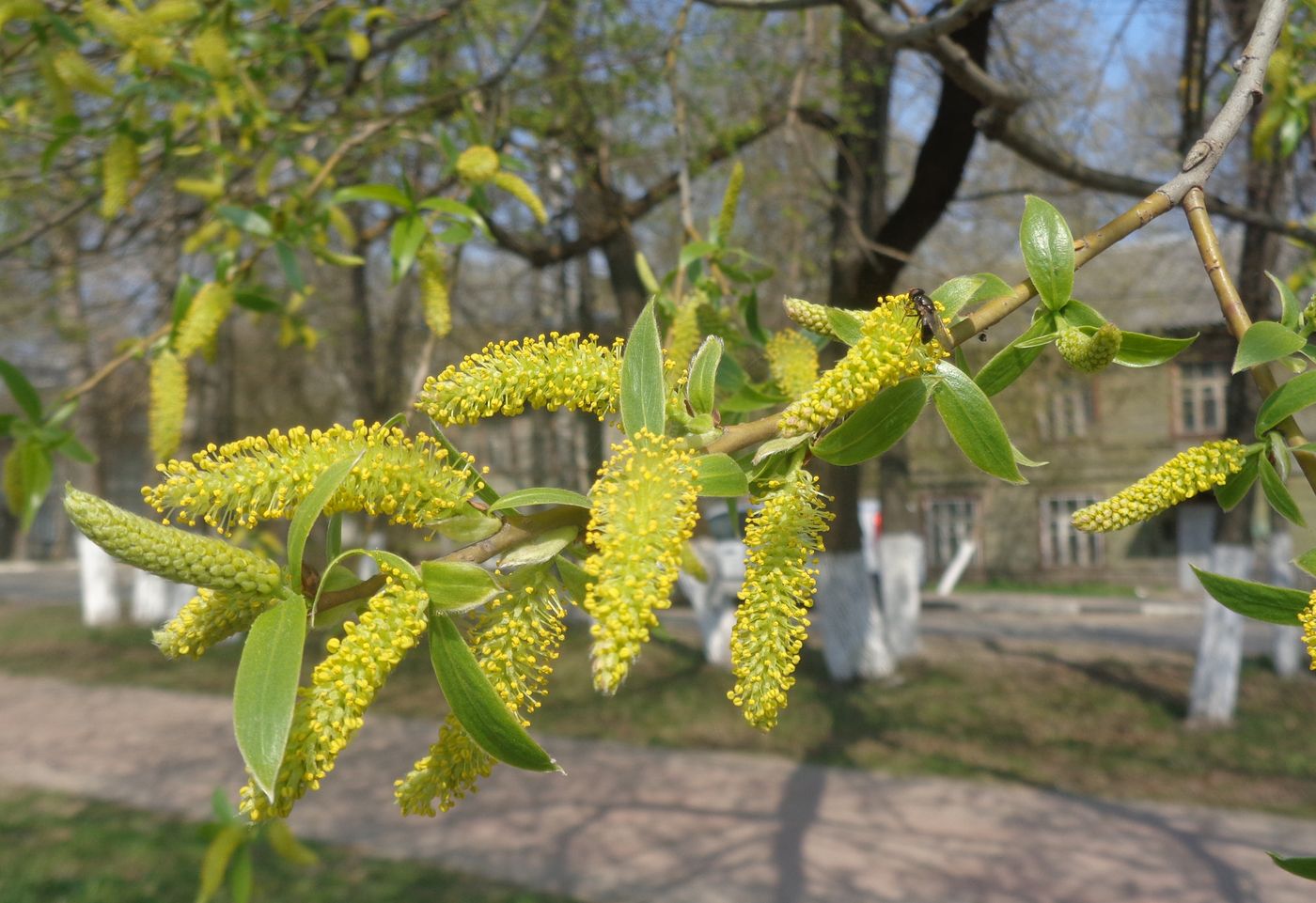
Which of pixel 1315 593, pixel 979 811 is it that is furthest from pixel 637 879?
pixel 1315 593

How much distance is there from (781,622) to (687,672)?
8.80 meters

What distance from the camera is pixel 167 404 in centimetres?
181

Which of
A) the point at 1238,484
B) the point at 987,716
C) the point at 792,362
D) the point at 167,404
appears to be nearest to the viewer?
the point at 1238,484

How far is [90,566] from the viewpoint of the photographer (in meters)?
13.4

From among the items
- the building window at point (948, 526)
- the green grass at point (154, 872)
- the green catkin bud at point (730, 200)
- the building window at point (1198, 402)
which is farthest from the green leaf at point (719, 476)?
the building window at point (948, 526)

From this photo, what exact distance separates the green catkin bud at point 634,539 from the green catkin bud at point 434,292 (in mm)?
1044

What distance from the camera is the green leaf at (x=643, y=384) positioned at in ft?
2.38

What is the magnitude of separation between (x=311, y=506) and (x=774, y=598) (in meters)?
0.33

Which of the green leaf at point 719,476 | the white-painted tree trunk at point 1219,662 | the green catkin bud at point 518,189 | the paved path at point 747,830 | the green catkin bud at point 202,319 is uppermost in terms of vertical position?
the green catkin bud at point 518,189

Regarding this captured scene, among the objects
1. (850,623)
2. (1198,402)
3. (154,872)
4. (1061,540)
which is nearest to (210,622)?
(154,872)

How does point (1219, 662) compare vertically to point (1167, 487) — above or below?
below

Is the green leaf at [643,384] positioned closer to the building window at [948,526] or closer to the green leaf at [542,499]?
the green leaf at [542,499]

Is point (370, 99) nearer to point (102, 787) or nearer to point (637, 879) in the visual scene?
point (637, 879)

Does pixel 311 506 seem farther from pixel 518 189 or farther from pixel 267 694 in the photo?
pixel 518 189
